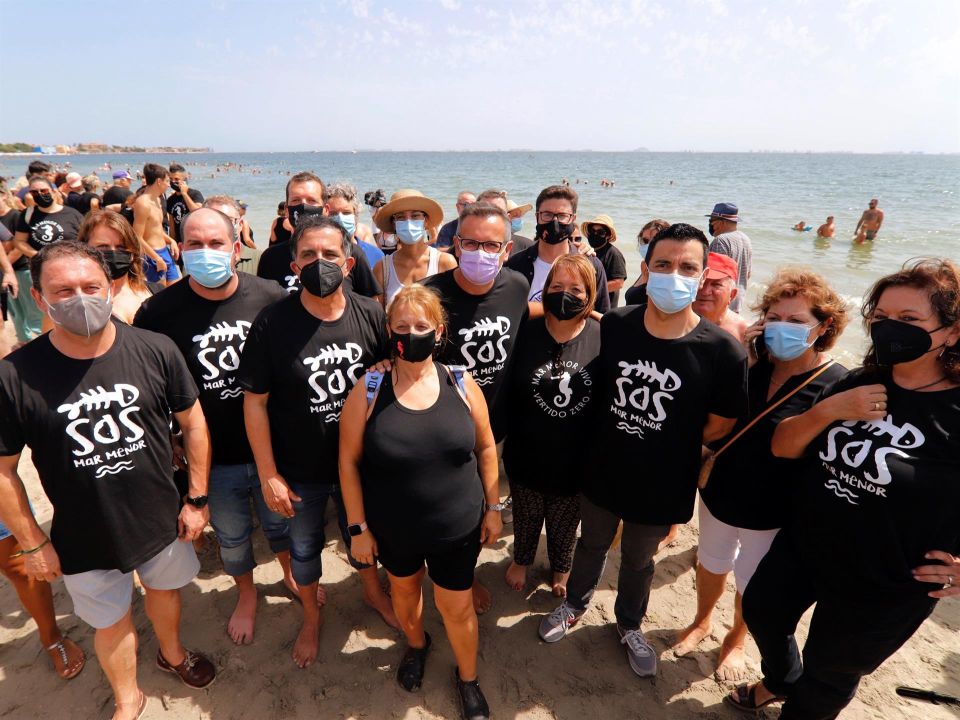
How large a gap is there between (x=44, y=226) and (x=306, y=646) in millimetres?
6398

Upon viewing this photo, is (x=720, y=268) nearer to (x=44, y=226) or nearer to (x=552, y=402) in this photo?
(x=552, y=402)

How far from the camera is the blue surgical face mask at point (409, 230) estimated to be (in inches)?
149

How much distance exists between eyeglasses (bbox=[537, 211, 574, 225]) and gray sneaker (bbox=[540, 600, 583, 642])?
2744 millimetres

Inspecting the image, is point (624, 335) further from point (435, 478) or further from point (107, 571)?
point (107, 571)

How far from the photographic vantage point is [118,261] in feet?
9.29

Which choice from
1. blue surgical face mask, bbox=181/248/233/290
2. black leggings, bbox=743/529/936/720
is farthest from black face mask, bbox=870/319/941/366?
blue surgical face mask, bbox=181/248/233/290

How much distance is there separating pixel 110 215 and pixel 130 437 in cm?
147

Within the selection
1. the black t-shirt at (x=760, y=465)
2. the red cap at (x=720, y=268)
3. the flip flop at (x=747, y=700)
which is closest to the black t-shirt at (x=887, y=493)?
the black t-shirt at (x=760, y=465)

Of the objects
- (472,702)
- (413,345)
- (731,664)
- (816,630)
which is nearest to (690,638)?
(731,664)

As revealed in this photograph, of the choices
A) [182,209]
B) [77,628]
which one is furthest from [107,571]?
[182,209]

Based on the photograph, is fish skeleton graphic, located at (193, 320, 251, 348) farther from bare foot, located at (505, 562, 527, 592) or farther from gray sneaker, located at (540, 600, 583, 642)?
gray sneaker, located at (540, 600, 583, 642)

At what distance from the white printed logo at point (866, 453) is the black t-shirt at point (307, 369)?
2.21 m

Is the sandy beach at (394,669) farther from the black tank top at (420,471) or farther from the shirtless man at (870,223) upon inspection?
the shirtless man at (870,223)

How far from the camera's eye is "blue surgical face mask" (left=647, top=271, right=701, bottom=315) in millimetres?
2402
